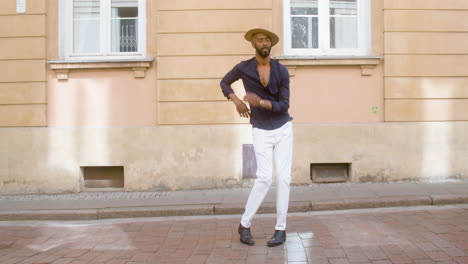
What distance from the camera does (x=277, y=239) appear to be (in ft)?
13.8

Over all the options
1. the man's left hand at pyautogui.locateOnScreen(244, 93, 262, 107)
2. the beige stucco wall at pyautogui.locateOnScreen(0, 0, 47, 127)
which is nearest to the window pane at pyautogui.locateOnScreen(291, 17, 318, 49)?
the man's left hand at pyautogui.locateOnScreen(244, 93, 262, 107)

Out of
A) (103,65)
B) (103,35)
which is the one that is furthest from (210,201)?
(103,35)

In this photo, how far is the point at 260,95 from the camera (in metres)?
4.19

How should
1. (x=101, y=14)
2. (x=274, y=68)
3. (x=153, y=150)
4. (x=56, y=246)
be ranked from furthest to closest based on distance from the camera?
1. (x=101, y=14)
2. (x=153, y=150)
3. (x=56, y=246)
4. (x=274, y=68)

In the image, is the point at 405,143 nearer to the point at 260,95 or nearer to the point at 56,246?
the point at 260,95

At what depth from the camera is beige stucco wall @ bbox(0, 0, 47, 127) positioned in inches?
277

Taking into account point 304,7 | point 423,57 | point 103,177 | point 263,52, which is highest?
point 304,7

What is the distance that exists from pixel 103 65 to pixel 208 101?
1.87 metres

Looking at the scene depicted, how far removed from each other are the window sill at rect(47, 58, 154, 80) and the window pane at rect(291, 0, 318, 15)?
2631 millimetres

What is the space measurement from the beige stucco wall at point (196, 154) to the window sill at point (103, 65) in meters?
0.98

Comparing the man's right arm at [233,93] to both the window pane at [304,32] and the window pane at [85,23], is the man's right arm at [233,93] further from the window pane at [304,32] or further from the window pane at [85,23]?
the window pane at [85,23]

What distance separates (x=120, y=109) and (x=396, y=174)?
4766mm

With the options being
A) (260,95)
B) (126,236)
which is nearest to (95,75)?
(126,236)

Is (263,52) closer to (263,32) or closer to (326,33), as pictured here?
(263,32)
